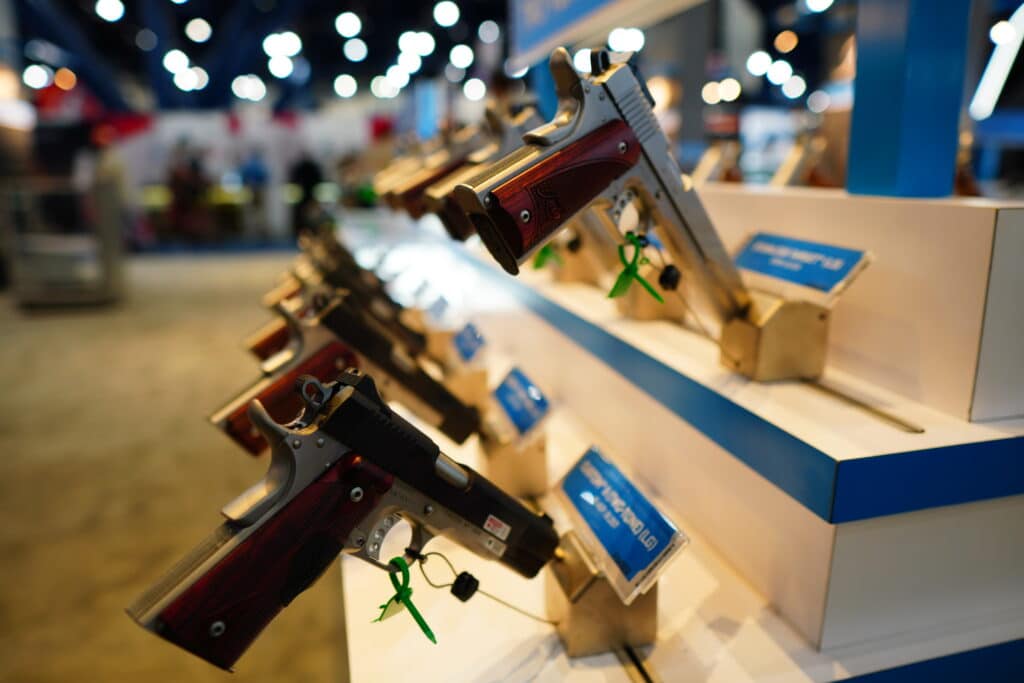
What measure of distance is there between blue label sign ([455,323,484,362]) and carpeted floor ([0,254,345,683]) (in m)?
0.60

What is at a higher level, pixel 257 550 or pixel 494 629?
pixel 257 550

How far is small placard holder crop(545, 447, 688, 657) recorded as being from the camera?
93 centimetres

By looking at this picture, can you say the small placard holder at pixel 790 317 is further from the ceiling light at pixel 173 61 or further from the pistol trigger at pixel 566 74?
the ceiling light at pixel 173 61

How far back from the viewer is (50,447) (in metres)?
3.36

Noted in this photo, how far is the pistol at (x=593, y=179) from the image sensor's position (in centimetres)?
84

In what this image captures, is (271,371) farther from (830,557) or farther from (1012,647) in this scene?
(1012,647)

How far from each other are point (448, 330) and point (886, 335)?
1143 mm

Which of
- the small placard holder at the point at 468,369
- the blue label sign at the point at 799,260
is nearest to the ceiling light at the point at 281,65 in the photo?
the small placard holder at the point at 468,369

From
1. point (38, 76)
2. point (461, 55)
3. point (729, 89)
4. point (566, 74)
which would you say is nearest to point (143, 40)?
point (38, 76)

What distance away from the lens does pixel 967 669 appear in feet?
3.33

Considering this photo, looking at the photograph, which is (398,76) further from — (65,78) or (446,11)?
(65,78)

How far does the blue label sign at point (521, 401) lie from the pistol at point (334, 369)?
8 cm

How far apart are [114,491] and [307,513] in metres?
2.55

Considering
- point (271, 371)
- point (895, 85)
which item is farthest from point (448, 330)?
point (895, 85)
